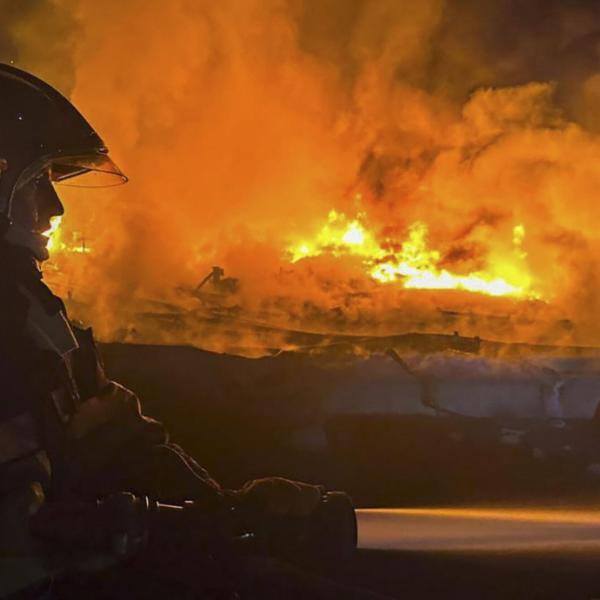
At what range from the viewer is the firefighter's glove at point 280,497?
3.20m

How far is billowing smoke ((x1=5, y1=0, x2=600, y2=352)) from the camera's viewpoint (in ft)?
22.6

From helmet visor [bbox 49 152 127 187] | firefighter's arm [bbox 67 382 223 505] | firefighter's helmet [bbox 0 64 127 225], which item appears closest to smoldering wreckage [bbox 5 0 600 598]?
helmet visor [bbox 49 152 127 187]

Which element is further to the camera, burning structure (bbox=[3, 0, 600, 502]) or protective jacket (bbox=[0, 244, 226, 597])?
burning structure (bbox=[3, 0, 600, 502])

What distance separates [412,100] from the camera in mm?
7457

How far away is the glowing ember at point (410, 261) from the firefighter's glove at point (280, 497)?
3.84 m

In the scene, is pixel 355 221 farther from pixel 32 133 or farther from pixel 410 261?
pixel 32 133

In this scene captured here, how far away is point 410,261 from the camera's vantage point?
7.21 m

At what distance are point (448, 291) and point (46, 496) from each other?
448 centimetres

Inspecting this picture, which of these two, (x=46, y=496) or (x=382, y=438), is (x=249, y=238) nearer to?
(x=382, y=438)

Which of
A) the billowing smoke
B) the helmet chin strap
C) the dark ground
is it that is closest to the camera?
the helmet chin strap

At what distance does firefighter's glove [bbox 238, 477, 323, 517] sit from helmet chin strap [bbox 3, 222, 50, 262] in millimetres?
972

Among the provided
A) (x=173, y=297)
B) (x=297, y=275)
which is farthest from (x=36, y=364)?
(x=297, y=275)

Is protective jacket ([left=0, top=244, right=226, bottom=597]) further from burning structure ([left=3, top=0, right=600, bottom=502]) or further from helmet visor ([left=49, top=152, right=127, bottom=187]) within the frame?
burning structure ([left=3, top=0, right=600, bottom=502])

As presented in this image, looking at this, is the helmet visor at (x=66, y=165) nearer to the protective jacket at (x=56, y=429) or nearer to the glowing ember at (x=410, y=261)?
the protective jacket at (x=56, y=429)
